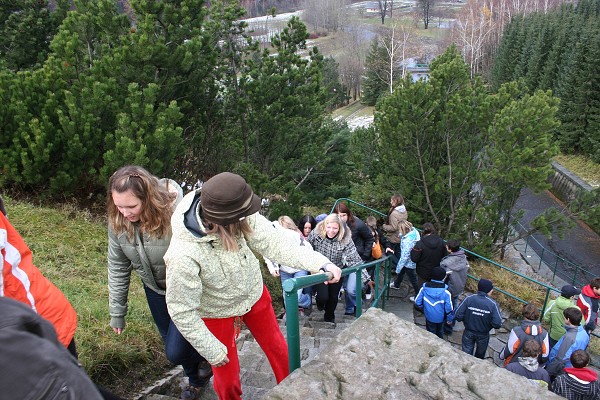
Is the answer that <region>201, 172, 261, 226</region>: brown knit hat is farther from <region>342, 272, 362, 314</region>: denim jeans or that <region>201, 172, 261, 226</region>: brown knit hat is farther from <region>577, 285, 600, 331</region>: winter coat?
<region>577, 285, 600, 331</region>: winter coat

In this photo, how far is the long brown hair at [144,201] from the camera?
263 cm

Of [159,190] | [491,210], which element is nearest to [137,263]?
[159,190]

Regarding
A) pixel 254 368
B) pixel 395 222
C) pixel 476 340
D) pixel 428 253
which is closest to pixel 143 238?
pixel 254 368

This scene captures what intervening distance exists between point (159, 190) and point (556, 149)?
848cm

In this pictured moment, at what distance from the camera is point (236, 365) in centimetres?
282

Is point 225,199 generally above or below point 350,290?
above

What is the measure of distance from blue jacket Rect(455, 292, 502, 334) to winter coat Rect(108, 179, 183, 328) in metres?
3.50

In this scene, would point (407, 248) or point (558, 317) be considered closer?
point (558, 317)

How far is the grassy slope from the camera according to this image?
11.8ft

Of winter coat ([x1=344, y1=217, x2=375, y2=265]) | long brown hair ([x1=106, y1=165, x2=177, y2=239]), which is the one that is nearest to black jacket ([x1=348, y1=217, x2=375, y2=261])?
winter coat ([x1=344, y1=217, x2=375, y2=265])

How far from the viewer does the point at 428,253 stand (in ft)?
20.4

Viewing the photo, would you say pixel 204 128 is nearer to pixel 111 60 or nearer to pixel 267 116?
pixel 267 116

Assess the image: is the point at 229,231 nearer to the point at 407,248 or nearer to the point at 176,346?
the point at 176,346

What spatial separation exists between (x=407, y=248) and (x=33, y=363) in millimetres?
6041
